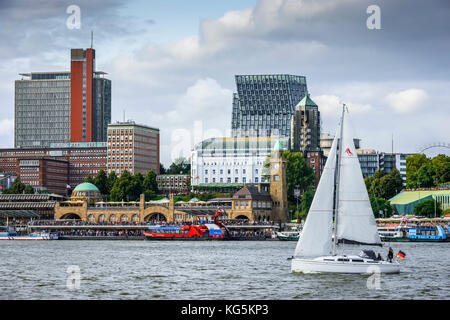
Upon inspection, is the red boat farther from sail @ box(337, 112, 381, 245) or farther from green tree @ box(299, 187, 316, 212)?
sail @ box(337, 112, 381, 245)

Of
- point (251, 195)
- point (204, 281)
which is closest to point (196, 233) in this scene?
point (251, 195)

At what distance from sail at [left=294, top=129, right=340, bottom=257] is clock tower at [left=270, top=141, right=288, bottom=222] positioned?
124089 mm

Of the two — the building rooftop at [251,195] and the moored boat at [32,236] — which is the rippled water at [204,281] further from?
the building rooftop at [251,195]

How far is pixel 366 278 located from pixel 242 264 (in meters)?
23.8

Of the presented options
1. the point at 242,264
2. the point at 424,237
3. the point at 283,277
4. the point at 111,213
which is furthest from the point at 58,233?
the point at 283,277

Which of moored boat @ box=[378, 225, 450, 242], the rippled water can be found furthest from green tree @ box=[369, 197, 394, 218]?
the rippled water

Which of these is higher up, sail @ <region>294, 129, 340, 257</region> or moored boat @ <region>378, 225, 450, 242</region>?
sail @ <region>294, 129, 340, 257</region>

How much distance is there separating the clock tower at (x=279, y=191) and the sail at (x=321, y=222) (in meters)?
124

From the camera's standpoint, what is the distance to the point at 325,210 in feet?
211

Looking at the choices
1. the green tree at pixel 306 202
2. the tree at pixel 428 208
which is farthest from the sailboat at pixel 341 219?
the tree at pixel 428 208

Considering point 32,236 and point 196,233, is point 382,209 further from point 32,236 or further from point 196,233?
point 32,236

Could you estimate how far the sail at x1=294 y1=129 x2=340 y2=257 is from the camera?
6356cm

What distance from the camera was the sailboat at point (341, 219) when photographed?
63.6m

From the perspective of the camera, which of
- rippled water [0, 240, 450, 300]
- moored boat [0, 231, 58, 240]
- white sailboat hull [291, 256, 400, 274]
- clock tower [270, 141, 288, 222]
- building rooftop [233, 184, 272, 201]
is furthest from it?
clock tower [270, 141, 288, 222]
